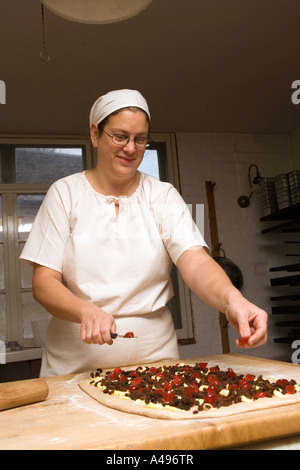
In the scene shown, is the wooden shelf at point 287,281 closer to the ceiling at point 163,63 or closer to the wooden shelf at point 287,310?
the wooden shelf at point 287,310

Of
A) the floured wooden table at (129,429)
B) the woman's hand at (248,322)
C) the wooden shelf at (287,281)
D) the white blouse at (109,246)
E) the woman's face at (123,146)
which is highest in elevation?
the woman's face at (123,146)

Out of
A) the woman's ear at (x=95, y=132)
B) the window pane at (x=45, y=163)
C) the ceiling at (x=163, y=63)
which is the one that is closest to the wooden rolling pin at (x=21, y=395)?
the woman's ear at (x=95, y=132)

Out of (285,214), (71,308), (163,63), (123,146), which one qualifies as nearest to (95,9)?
(123,146)

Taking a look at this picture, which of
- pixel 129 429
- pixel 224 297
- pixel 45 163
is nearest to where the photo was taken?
Answer: pixel 129 429

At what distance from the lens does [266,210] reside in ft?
13.6

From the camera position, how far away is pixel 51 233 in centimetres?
141

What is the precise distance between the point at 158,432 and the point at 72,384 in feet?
1.88

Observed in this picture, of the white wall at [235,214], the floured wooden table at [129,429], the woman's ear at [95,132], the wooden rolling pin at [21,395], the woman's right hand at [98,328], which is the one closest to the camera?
the floured wooden table at [129,429]

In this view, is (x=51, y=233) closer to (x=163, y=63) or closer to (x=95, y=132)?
(x=95, y=132)

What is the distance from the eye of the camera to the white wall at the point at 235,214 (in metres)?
4.11

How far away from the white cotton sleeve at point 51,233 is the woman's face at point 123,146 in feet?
0.56

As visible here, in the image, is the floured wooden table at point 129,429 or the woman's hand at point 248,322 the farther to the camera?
the woman's hand at point 248,322

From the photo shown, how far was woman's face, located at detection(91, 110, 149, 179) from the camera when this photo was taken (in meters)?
1.41

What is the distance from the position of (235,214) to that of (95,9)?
10.0ft
